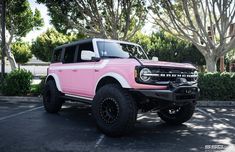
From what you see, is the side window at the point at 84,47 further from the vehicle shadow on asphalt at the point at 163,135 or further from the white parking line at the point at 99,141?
the white parking line at the point at 99,141

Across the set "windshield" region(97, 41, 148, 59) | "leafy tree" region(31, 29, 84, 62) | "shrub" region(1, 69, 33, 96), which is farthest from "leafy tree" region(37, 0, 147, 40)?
"leafy tree" region(31, 29, 84, 62)

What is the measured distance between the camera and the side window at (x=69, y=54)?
8331 millimetres

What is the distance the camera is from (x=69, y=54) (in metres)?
8.56

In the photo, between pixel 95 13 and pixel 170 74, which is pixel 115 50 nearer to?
pixel 170 74

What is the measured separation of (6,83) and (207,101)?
9010 millimetres

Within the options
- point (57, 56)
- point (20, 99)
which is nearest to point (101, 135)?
point (57, 56)

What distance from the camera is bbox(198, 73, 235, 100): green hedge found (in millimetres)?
12156

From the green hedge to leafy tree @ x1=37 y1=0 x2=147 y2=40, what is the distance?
6.49 m

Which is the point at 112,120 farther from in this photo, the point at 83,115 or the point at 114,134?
the point at 83,115

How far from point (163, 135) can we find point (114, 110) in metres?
1.23

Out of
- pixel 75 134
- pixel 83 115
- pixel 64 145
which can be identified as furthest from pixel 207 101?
pixel 64 145

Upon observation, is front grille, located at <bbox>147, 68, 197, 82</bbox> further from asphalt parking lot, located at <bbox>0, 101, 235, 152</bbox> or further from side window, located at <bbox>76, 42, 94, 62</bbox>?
side window, located at <bbox>76, 42, 94, 62</bbox>

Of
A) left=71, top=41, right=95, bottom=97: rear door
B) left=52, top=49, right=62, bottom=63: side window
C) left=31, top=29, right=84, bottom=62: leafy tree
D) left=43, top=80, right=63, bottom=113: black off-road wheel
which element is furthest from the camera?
left=31, top=29, right=84, bottom=62: leafy tree

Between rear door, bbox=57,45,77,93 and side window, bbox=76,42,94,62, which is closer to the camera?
side window, bbox=76,42,94,62
